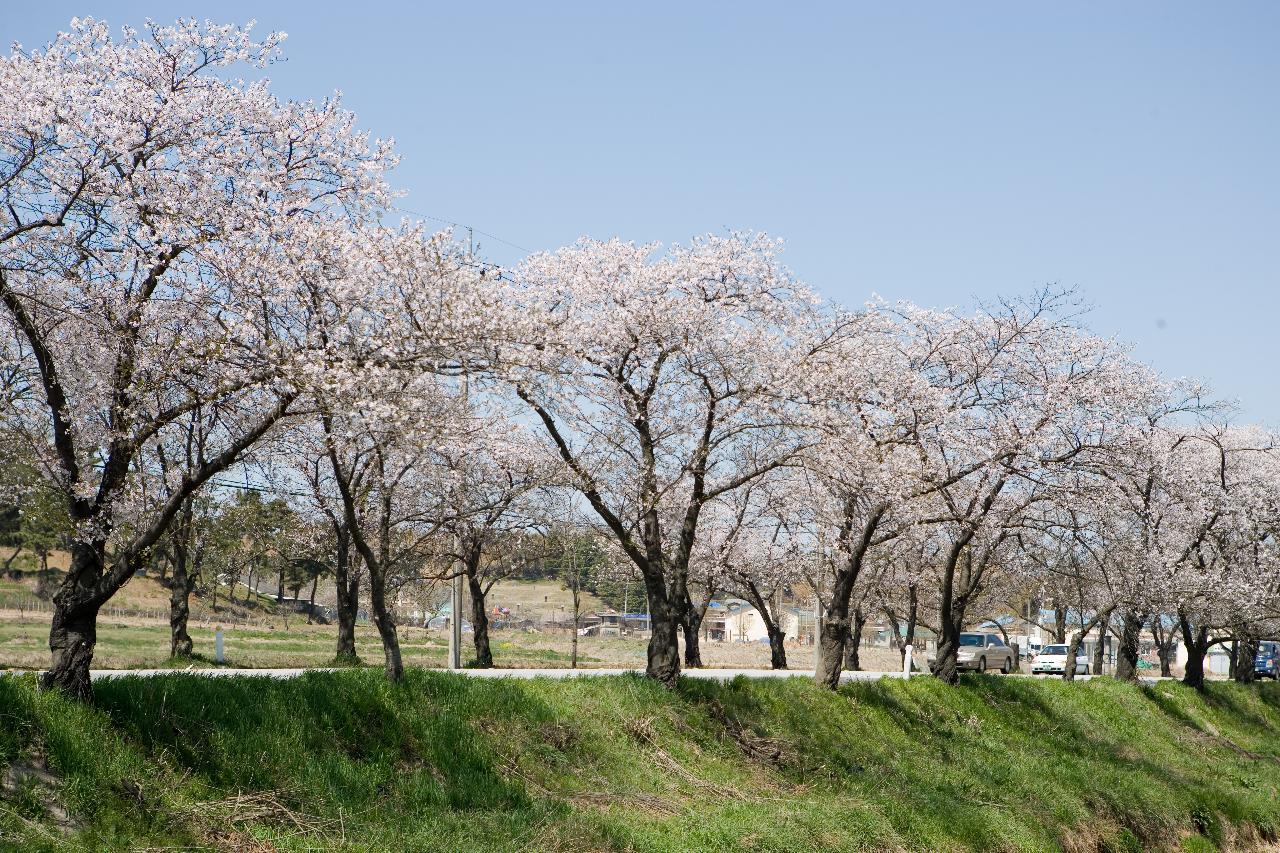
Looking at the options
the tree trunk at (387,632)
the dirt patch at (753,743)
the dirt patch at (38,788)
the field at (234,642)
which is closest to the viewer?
the dirt patch at (38,788)

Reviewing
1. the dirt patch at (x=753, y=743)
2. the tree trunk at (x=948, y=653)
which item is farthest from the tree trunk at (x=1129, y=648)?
the dirt patch at (x=753, y=743)

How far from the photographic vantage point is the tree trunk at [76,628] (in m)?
11.0

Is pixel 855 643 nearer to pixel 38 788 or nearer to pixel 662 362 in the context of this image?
pixel 662 362

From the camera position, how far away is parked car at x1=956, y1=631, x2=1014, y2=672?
43031 millimetres

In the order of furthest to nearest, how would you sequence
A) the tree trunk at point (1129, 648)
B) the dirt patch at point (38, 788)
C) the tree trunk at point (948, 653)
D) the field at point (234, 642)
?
the tree trunk at point (1129, 648)
the field at point (234, 642)
the tree trunk at point (948, 653)
the dirt patch at point (38, 788)

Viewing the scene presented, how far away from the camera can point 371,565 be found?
51.5 feet

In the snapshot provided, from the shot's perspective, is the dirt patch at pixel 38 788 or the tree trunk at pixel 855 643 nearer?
the dirt patch at pixel 38 788

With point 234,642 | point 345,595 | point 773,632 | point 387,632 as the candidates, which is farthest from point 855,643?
point 387,632

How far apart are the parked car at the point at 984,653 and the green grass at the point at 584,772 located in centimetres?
1592

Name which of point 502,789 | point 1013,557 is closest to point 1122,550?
point 1013,557

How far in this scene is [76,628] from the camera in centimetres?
1120

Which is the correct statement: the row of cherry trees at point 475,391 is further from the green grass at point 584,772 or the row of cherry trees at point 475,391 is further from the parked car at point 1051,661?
the parked car at point 1051,661

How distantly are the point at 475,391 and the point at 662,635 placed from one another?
20.0 ft

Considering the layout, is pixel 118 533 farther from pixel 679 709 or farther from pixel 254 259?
pixel 679 709
